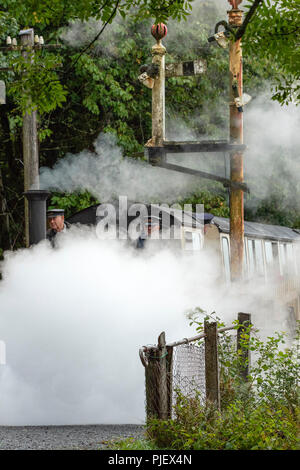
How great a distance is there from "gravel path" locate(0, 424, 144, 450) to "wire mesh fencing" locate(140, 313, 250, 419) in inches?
25.5

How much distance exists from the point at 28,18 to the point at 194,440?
484 cm

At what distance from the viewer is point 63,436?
7.41 m

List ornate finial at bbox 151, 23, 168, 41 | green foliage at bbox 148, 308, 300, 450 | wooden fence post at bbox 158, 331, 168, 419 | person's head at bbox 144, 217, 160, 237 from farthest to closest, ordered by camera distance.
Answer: person's head at bbox 144, 217, 160, 237 → ornate finial at bbox 151, 23, 168, 41 → wooden fence post at bbox 158, 331, 168, 419 → green foliage at bbox 148, 308, 300, 450

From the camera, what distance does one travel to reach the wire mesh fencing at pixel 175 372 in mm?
6527

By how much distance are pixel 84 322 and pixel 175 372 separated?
2.64m

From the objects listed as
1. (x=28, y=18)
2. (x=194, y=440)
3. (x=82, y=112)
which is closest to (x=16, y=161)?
(x=82, y=112)

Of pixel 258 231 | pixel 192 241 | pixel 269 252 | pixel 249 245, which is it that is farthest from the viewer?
pixel 269 252

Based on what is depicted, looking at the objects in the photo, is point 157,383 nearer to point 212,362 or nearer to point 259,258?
point 212,362

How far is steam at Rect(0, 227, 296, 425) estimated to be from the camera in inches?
342

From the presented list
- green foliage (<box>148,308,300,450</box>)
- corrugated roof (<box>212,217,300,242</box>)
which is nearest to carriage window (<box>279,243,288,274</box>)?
corrugated roof (<box>212,217,300,242</box>)

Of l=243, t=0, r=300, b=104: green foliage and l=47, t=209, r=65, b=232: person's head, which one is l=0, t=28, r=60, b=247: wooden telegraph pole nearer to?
l=47, t=209, r=65, b=232: person's head

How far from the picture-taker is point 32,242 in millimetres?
10805

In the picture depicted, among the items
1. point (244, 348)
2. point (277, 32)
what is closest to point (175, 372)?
point (244, 348)

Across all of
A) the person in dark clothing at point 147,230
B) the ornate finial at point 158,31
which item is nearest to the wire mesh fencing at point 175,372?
the person in dark clothing at point 147,230
